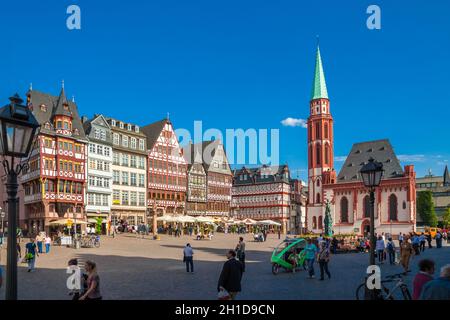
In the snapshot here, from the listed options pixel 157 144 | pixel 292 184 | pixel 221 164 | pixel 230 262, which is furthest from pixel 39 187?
pixel 292 184

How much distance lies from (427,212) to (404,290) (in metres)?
111

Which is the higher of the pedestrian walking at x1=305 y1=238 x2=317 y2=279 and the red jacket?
the red jacket

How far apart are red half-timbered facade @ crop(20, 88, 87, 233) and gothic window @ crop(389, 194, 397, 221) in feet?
170

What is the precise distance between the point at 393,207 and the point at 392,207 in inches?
8.5

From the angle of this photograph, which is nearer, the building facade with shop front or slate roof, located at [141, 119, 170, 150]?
the building facade with shop front

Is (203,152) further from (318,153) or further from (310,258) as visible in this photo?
(310,258)

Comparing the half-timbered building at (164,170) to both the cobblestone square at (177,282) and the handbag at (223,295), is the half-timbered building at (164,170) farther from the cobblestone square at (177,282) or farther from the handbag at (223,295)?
the handbag at (223,295)

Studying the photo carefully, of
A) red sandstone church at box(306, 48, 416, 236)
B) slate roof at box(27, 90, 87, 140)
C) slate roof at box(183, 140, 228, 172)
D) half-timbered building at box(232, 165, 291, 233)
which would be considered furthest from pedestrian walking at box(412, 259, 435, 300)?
half-timbered building at box(232, 165, 291, 233)

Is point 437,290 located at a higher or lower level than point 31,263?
higher

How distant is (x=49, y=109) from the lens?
56.4 meters

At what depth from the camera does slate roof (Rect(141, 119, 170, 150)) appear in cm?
7344

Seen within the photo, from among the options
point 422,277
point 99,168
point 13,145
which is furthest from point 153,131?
point 422,277

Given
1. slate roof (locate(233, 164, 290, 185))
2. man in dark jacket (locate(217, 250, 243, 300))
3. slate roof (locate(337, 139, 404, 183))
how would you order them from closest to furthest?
man in dark jacket (locate(217, 250, 243, 300)) → slate roof (locate(337, 139, 404, 183)) → slate roof (locate(233, 164, 290, 185))

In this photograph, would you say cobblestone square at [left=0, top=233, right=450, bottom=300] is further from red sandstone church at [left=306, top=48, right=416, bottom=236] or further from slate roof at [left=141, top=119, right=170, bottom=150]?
red sandstone church at [left=306, top=48, right=416, bottom=236]
